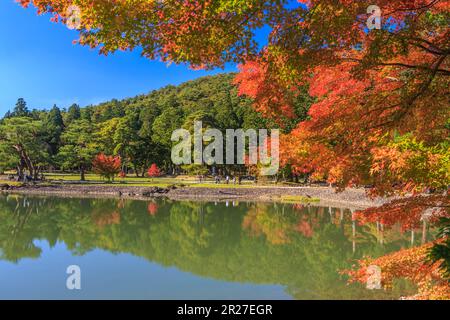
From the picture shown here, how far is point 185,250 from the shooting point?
1260 cm

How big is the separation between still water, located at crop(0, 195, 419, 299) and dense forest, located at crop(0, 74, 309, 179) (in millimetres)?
8577

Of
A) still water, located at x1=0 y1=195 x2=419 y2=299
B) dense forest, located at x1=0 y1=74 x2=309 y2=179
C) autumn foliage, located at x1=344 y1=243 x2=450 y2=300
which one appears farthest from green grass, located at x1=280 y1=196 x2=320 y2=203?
autumn foliage, located at x1=344 y1=243 x2=450 y2=300

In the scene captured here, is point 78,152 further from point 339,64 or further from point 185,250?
point 339,64

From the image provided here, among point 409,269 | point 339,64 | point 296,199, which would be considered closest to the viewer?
point 339,64

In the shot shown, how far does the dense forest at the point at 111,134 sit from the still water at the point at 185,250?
8577mm

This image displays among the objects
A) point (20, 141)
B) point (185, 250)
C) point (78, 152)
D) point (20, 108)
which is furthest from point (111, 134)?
point (185, 250)

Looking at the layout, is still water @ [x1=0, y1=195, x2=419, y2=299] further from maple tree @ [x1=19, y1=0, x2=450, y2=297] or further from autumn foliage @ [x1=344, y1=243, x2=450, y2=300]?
maple tree @ [x1=19, y1=0, x2=450, y2=297]

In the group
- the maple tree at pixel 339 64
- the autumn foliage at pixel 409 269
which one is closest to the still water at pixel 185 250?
the autumn foliage at pixel 409 269

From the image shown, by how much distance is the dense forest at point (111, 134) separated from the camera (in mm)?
32031

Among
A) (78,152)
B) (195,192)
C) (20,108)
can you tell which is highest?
(20,108)

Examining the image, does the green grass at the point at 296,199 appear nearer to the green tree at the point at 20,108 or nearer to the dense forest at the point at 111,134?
the dense forest at the point at 111,134

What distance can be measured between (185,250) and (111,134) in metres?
34.3
